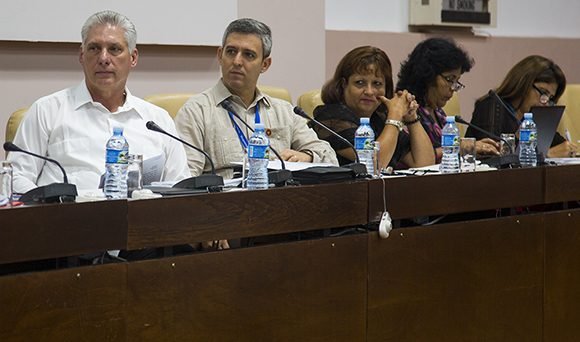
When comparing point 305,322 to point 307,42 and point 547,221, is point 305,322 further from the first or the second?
point 307,42

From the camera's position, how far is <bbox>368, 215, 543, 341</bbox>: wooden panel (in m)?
2.66

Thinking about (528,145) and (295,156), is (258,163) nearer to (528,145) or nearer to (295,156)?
(295,156)

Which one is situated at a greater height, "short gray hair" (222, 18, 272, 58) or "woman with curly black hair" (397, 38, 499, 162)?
"short gray hair" (222, 18, 272, 58)

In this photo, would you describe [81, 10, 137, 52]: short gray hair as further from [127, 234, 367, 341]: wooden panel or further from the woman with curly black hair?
the woman with curly black hair

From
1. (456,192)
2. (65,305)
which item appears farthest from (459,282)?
(65,305)

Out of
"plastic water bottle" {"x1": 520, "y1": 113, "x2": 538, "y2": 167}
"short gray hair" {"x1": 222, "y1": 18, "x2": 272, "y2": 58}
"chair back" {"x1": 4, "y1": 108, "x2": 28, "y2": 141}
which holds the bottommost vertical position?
"plastic water bottle" {"x1": 520, "y1": 113, "x2": 538, "y2": 167}

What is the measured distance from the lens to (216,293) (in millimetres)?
2320

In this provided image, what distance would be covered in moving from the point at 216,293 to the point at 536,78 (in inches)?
96.0

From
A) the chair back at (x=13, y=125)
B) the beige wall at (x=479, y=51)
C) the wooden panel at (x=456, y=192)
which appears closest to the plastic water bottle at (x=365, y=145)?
the wooden panel at (x=456, y=192)

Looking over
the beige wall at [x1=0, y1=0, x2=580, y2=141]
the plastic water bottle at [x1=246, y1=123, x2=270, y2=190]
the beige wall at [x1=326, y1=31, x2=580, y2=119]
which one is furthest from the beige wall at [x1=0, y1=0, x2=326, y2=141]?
the plastic water bottle at [x1=246, y1=123, x2=270, y2=190]

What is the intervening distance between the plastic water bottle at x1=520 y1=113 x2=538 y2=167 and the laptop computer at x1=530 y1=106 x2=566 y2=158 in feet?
0.39

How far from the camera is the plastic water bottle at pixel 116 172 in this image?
2.31 m

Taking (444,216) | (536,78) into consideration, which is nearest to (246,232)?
(444,216)

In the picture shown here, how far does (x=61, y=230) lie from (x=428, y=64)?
89.8 inches
